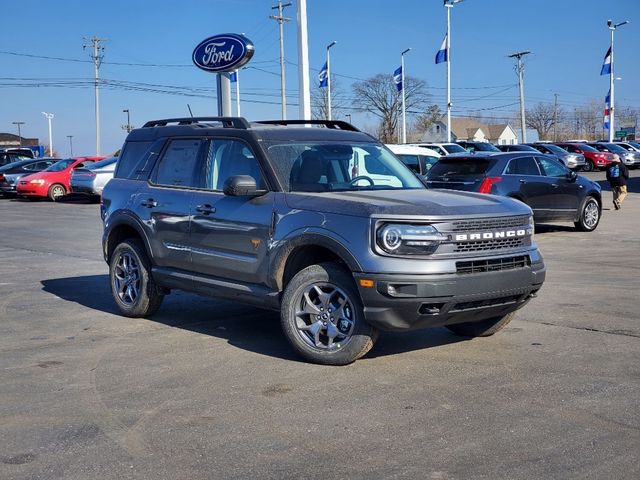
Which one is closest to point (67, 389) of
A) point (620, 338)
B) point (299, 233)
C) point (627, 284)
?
point (299, 233)

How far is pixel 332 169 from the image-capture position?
6.97 m

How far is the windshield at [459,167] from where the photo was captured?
49.1 feet

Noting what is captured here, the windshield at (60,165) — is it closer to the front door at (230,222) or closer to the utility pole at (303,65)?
the utility pole at (303,65)

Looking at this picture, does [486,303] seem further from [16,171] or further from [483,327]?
[16,171]

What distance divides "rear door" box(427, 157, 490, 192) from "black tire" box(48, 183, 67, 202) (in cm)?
1900

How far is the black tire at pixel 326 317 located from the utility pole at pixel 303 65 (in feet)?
47.3

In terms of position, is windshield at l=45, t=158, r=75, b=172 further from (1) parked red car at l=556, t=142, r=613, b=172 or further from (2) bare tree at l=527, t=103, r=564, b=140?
(2) bare tree at l=527, t=103, r=564, b=140

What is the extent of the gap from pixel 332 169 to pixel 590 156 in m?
43.0

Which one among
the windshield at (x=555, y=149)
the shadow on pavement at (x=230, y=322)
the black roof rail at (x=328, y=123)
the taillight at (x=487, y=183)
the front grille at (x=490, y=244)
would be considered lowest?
the shadow on pavement at (x=230, y=322)

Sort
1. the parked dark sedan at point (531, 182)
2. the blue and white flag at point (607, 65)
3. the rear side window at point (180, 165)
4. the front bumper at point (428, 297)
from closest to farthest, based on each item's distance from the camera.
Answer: the front bumper at point (428, 297) → the rear side window at point (180, 165) → the parked dark sedan at point (531, 182) → the blue and white flag at point (607, 65)

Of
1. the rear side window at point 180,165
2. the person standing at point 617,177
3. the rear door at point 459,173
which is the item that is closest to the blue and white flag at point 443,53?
the person standing at point 617,177

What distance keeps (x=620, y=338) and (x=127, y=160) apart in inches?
205

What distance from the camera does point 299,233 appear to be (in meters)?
6.28

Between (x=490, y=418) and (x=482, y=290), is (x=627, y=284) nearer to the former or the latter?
(x=482, y=290)
